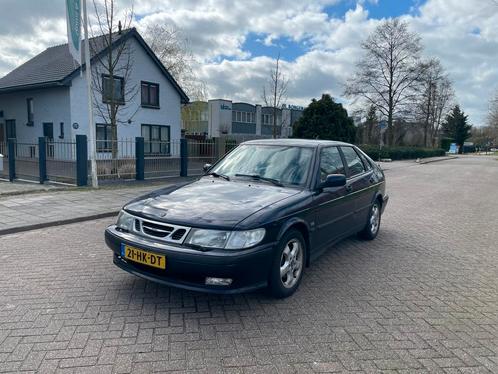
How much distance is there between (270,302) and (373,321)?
3.18ft

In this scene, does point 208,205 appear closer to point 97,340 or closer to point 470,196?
point 97,340

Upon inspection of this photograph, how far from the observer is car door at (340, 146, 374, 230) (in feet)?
17.5

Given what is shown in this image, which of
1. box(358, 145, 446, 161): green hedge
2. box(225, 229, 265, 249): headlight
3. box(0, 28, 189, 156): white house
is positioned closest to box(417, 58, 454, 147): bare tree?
box(358, 145, 446, 161): green hedge

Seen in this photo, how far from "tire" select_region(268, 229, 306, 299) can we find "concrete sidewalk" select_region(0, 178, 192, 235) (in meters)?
4.95

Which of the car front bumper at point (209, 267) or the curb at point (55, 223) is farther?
the curb at point (55, 223)

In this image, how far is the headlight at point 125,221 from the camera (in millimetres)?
3742

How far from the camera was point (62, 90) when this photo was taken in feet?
70.6

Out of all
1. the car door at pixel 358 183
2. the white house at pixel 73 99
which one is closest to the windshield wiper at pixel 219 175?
the car door at pixel 358 183

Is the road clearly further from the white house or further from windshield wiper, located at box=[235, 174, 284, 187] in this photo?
the white house

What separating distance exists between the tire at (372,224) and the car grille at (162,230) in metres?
3.61

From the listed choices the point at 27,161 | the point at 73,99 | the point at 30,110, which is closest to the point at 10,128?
the point at 30,110

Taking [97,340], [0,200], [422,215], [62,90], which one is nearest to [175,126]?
[62,90]

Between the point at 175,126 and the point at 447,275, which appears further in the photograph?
the point at 175,126

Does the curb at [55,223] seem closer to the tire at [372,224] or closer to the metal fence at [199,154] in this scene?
the tire at [372,224]
